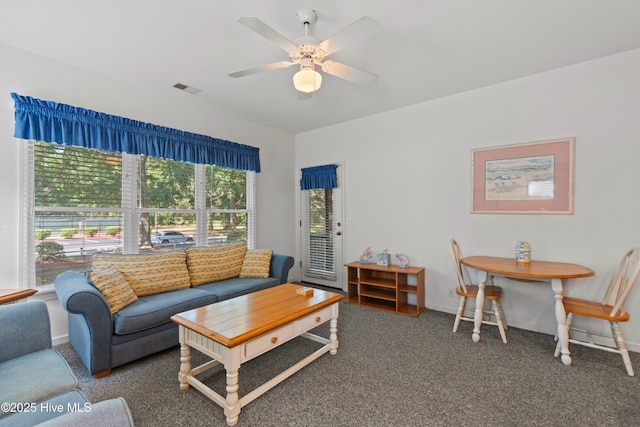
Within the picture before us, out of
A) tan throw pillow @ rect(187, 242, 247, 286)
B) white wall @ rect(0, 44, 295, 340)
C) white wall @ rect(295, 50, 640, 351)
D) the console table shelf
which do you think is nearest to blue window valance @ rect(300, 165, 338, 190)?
white wall @ rect(295, 50, 640, 351)

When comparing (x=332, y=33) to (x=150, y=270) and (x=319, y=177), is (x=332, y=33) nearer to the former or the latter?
(x=319, y=177)

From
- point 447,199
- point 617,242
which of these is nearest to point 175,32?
point 447,199

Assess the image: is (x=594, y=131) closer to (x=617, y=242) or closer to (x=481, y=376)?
(x=617, y=242)

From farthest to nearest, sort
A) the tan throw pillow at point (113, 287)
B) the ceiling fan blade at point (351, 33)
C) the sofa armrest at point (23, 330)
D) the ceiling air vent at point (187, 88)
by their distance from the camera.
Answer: the ceiling air vent at point (187, 88) < the tan throw pillow at point (113, 287) < the ceiling fan blade at point (351, 33) < the sofa armrest at point (23, 330)

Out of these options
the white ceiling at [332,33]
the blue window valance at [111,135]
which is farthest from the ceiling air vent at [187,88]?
the blue window valance at [111,135]

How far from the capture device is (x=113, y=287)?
234cm

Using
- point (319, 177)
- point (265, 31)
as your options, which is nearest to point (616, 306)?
point (265, 31)

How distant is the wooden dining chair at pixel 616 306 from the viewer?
A: 2111 millimetres

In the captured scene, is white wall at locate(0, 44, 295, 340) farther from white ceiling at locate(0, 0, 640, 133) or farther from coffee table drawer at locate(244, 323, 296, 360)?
coffee table drawer at locate(244, 323, 296, 360)

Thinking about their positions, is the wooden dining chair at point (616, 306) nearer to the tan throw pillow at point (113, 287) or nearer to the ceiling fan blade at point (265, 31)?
the ceiling fan blade at point (265, 31)

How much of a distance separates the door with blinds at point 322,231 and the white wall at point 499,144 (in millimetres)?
221

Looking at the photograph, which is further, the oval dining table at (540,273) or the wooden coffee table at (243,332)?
the oval dining table at (540,273)

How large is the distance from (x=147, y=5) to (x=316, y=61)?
3.93ft

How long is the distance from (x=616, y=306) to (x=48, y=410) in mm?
3466
